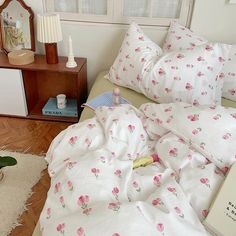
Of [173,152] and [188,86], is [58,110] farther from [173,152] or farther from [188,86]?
[173,152]

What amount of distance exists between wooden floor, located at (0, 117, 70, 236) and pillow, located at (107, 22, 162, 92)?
2.21 feet

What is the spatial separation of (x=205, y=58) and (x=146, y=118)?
626 millimetres

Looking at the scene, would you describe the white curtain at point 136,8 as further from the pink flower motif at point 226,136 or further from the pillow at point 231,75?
the pink flower motif at point 226,136

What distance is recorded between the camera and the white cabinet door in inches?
84.4

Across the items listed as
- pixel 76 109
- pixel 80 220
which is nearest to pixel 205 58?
pixel 76 109

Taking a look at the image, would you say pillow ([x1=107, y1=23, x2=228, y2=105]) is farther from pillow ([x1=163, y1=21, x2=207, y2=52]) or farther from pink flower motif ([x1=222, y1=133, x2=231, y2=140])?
pink flower motif ([x1=222, y1=133, x2=231, y2=140])

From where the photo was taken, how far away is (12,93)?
7.30 feet

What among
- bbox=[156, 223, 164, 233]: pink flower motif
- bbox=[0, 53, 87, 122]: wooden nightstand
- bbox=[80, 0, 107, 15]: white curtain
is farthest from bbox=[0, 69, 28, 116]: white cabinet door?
bbox=[156, 223, 164, 233]: pink flower motif

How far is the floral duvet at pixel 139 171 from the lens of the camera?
A: 818 millimetres

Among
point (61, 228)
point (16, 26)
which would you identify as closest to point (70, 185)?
point (61, 228)

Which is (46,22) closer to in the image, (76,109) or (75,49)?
(75,49)

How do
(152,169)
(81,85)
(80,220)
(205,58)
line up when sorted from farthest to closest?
1. (81,85)
2. (205,58)
3. (152,169)
4. (80,220)

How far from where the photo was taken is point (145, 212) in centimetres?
83

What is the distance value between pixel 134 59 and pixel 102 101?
1.21 ft
